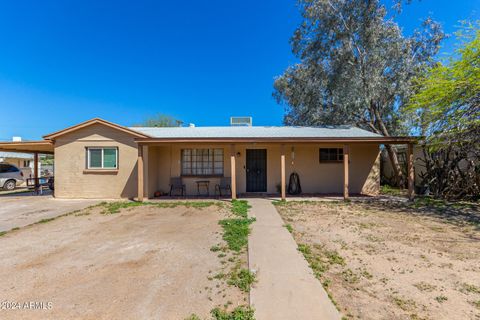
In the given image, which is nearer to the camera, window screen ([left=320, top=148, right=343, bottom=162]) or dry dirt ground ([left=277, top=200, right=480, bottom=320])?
dry dirt ground ([left=277, top=200, right=480, bottom=320])

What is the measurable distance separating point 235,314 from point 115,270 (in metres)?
2.13

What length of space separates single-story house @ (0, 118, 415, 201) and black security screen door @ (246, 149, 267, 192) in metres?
0.05

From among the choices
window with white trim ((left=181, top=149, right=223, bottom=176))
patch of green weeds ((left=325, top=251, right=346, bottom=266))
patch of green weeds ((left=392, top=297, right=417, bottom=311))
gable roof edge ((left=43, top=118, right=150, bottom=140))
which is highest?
gable roof edge ((left=43, top=118, right=150, bottom=140))

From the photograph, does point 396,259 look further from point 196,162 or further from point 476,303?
point 196,162

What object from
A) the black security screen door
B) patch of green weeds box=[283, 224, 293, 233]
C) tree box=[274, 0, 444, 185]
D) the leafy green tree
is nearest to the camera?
patch of green weeds box=[283, 224, 293, 233]

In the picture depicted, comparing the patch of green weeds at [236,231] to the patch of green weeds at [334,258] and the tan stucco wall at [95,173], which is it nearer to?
the patch of green weeds at [334,258]

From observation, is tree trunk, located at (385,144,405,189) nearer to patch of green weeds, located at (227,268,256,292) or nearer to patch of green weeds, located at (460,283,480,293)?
patch of green weeds, located at (460,283,480,293)

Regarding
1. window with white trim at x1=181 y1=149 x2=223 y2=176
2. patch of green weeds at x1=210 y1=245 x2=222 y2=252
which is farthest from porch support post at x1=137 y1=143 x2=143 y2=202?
patch of green weeds at x1=210 y1=245 x2=222 y2=252

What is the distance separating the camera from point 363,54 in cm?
1271

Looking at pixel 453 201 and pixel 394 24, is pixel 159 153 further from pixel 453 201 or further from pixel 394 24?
pixel 394 24

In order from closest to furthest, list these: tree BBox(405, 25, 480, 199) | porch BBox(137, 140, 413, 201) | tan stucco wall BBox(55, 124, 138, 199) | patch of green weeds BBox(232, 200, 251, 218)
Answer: tree BBox(405, 25, 480, 199) → patch of green weeds BBox(232, 200, 251, 218) → tan stucco wall BBox(55, 124, 138, 199) → porch BBox(137, 140, 413, 201)

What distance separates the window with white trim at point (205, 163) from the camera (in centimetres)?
Result: 1048

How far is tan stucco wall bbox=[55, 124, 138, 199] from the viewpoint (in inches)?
376

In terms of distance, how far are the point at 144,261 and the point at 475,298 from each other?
4527 mm
